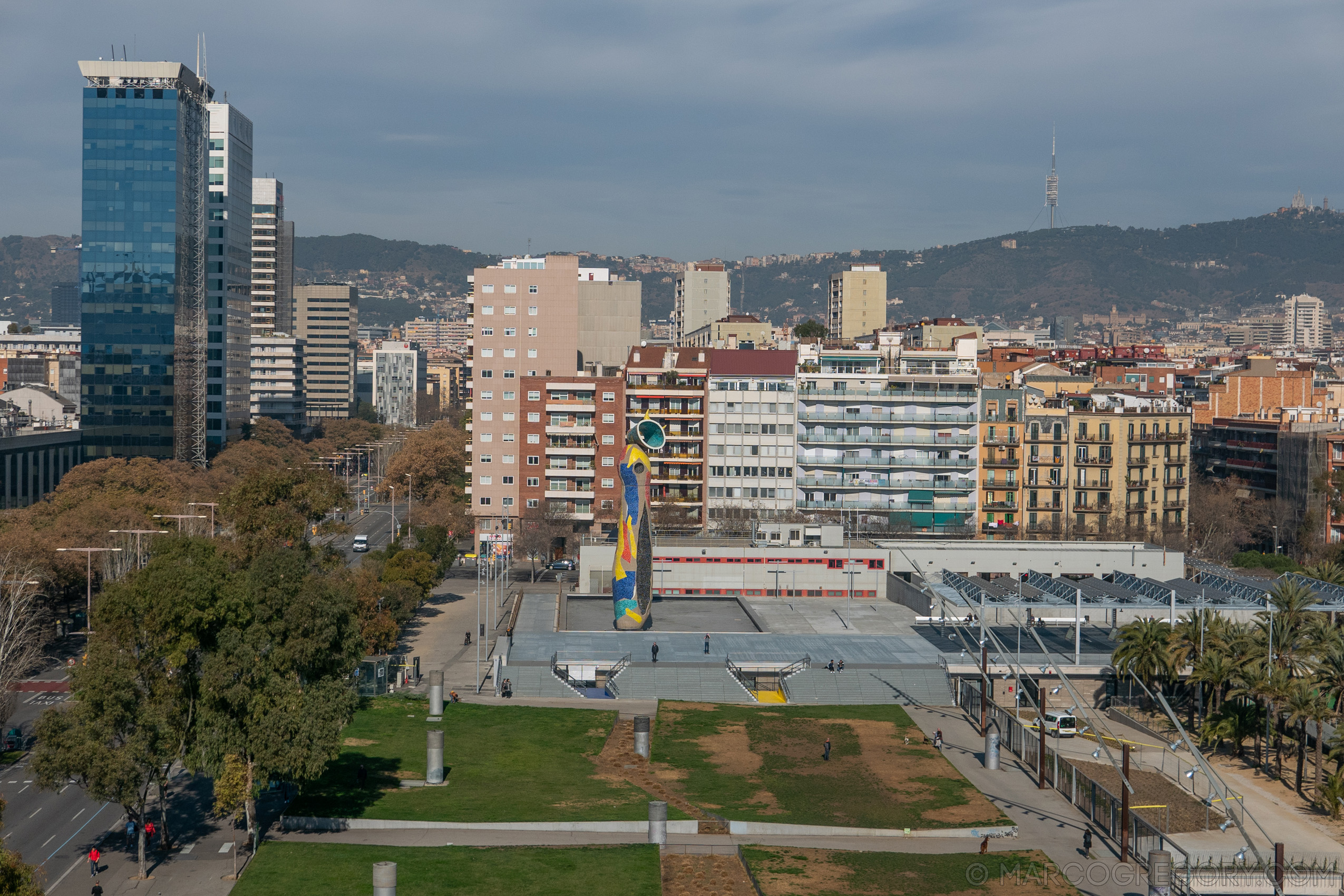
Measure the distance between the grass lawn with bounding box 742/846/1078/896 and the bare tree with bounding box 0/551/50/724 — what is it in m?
39.9

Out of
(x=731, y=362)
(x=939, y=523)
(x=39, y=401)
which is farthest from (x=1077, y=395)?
(x=39, y=401)

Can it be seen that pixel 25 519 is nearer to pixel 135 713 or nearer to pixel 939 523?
pixel 135 713

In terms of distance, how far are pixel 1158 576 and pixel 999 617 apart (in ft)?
81.0

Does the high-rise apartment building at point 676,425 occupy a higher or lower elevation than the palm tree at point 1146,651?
→ higher

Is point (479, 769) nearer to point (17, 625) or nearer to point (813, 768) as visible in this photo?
point (813, 768)

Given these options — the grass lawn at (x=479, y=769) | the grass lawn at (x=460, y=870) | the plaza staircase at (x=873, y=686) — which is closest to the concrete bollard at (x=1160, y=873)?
the grass lawn at (x=460, y=870)

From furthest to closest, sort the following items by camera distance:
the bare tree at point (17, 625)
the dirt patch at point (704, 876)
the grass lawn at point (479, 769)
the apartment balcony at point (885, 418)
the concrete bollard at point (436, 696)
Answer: the apartment balcony at point (885, 418), the concrete bollard at point (436, 696), the bare tree at point (17, 625), the grass lawn at point (479, 769), the dirt patch at point (704, 876)

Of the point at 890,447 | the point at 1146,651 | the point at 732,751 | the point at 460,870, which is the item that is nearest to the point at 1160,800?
the point at 1146,651

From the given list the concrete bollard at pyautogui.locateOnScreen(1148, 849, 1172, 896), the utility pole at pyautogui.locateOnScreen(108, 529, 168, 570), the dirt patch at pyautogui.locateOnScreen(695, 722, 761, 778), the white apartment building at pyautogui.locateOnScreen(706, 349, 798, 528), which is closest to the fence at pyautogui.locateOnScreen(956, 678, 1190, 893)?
the concrete bollard at pyautogui.locateOnScreen(1148, 849, 1172, 896)

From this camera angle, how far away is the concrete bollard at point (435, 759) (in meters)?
60.7

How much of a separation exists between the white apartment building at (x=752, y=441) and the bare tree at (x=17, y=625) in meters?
68.0

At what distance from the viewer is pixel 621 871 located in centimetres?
4953

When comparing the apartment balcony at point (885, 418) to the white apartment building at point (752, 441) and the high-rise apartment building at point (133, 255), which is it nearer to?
the white apartment building at point (752, 441)

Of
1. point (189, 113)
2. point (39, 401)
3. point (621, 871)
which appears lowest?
point (621, 871)
